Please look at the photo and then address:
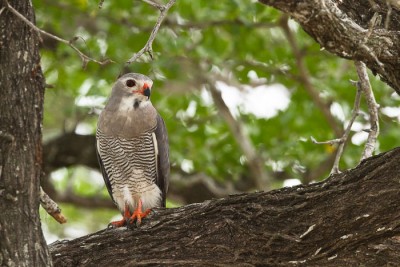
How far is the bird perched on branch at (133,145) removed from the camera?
5.88 meters

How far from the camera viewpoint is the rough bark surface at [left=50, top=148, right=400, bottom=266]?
3.85m

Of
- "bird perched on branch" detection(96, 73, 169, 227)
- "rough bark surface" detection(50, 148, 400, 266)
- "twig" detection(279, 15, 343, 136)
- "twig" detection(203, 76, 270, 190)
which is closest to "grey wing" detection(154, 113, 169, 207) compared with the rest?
"bird perched on branch" detection(96, 73, 169, 227)

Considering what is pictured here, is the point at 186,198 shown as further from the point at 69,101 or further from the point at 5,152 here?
the point at 5,152

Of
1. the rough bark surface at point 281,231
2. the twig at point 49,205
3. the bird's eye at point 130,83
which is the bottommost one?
the rough bark surface at point 281,231

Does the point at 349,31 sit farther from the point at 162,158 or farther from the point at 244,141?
the point at 244,141

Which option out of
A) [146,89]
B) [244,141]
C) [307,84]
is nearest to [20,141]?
[146,89]

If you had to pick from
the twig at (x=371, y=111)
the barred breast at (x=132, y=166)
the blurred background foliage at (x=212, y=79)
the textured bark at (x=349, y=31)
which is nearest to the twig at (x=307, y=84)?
the blurred background foliage at (x=212, y=79)

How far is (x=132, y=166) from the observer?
5938 millimetres

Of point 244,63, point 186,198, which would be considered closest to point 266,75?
point 244,63

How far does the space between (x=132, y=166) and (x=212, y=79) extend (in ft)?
8.26

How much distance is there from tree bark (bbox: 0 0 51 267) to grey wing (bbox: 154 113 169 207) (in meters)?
2.11

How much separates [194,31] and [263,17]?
2.82 feet

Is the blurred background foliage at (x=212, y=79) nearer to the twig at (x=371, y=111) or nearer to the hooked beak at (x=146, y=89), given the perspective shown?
the hooked beak at (x=146, y=89)

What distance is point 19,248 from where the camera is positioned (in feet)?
12.0
